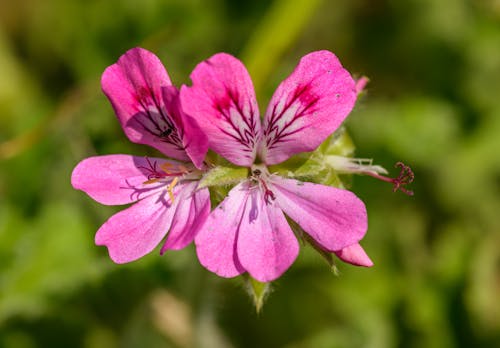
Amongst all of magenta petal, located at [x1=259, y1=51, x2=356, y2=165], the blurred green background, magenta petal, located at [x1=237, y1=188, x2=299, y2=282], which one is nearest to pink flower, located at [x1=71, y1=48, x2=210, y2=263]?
magenta petal, located at [x1=237, y1=188, x2=299, y2=282]

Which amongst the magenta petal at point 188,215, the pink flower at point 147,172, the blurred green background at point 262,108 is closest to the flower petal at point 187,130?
the pink flower at point 147,172

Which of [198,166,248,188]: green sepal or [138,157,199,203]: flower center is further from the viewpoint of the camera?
[138,157,199,203]: flower center

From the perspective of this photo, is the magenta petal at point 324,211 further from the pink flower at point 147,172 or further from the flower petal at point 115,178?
the flower petal at point 115,178

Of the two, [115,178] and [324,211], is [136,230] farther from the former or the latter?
[324,211]

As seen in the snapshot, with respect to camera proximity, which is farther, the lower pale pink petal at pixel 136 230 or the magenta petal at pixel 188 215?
the lower pale pink petal at pixel 136 230

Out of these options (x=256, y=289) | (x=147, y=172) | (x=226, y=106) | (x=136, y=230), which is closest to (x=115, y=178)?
(x=147, y=172)

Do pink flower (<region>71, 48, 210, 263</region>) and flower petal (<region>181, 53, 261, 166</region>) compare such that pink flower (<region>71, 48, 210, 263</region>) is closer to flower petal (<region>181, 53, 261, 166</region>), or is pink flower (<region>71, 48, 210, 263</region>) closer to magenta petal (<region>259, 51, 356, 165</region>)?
flower petal (<region>181, 53, 261, 166</region>)

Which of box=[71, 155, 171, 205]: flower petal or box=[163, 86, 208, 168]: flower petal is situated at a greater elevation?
box=[163, 86, 208, 168]: flower petal
